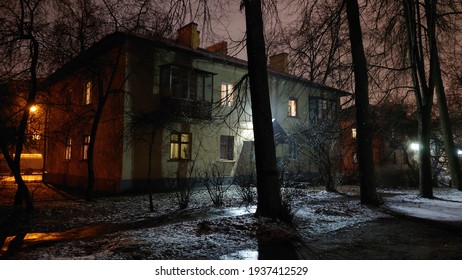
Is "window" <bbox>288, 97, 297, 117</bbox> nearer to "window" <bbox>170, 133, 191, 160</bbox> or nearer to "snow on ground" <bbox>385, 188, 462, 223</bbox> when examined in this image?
"window" <bbox>170, 133, 191, 160</bbox>

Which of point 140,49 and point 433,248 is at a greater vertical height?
point 140,49

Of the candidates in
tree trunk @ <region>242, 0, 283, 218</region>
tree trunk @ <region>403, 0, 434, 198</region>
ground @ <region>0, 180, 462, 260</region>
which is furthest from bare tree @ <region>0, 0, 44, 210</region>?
tree trunk @ <region>403, 0, 434, 198</region>

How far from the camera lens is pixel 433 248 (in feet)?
18.3

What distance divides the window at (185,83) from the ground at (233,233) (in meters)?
8.04

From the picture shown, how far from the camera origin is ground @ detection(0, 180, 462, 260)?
5.29 metres

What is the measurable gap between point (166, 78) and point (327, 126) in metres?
8.46

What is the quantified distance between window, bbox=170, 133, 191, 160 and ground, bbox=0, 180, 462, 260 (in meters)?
6.71

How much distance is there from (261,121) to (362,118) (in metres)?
4.31

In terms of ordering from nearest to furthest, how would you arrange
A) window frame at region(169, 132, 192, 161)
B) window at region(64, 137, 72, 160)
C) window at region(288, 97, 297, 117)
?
window frame at region(169, 132, 192, 161), window at region(64, 137, 72, 160), window at region(288, 97, 297, 117)

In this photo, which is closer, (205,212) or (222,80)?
(205,212)

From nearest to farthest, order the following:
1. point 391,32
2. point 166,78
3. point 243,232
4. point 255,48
Answer: 1. point 243,232
2. point 255,48
3. point 391,32
4. point 166,78

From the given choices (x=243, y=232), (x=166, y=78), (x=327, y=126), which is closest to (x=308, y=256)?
(x=243, y=232)

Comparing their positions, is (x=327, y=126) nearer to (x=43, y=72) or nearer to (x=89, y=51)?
(x=89, y=51)

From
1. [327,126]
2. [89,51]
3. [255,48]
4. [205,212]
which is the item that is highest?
[89,51]
